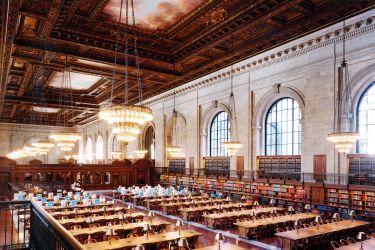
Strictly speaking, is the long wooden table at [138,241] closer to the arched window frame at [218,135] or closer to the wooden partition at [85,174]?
the arched window frame at [218,135]

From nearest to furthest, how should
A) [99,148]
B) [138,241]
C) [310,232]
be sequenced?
[138,241], [310,232], [99,148]

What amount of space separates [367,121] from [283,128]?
4055 millimetres

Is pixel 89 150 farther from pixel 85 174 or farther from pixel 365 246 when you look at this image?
pixel 365 246

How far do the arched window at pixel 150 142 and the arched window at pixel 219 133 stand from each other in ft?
26.2

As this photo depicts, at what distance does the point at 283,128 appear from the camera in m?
15.4

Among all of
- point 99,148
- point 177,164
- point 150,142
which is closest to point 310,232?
point 177,164

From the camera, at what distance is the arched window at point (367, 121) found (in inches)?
460

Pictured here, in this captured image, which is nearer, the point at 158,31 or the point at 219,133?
the point at 158,31

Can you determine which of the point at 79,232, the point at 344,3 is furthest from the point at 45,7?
the point at 344,3

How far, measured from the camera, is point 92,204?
40.5ft

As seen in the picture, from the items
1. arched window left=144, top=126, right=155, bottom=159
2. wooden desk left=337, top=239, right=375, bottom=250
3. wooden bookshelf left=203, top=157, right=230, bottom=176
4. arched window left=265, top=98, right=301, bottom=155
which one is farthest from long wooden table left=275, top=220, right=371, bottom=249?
arched window left=144, top=126, right=155, bottom=159

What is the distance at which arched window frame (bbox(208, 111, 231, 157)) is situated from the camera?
736 inches

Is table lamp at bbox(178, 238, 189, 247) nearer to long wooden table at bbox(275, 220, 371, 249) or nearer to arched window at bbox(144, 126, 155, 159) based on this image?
long wooden table at bbox(275, 220, 371, 249)

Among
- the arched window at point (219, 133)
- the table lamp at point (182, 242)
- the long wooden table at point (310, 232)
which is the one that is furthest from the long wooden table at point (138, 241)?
the arched window at point (219, 133)
